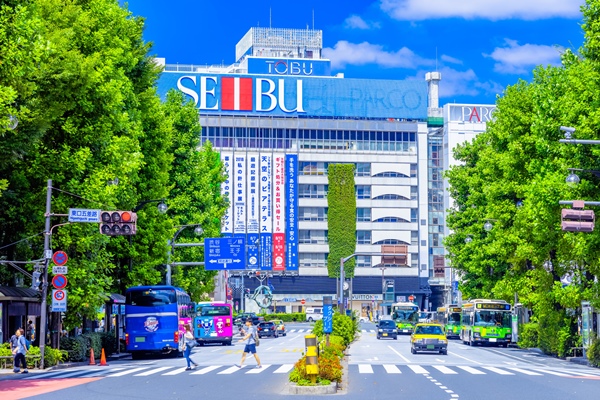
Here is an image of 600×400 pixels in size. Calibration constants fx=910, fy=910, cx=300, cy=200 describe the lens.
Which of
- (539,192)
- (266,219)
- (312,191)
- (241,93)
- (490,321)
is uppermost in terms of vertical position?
(241,93)

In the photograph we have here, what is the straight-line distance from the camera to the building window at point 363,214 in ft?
421

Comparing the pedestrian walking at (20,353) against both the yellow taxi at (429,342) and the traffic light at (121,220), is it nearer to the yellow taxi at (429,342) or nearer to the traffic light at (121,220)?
the traffic light at (121,220)

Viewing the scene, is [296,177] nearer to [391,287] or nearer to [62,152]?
[391,287]

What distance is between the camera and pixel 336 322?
46.8 meters

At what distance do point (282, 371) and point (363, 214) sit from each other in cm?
9653

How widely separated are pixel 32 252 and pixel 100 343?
251 inches

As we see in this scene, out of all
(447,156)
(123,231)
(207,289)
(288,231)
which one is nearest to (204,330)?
(207,289)

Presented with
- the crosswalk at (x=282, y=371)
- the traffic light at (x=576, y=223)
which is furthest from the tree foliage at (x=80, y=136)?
the traffic light at (x=576, y=223)

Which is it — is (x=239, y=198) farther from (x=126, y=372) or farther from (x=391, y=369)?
(x=126, y=372)

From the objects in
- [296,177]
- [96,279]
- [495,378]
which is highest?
[296,177]

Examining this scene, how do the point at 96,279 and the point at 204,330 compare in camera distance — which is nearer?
the point at 96,279

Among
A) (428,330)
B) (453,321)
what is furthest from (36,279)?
(453,321)

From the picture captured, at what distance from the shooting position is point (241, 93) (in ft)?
403

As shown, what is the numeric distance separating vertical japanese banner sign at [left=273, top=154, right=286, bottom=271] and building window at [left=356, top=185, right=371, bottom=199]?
12.5 metres
